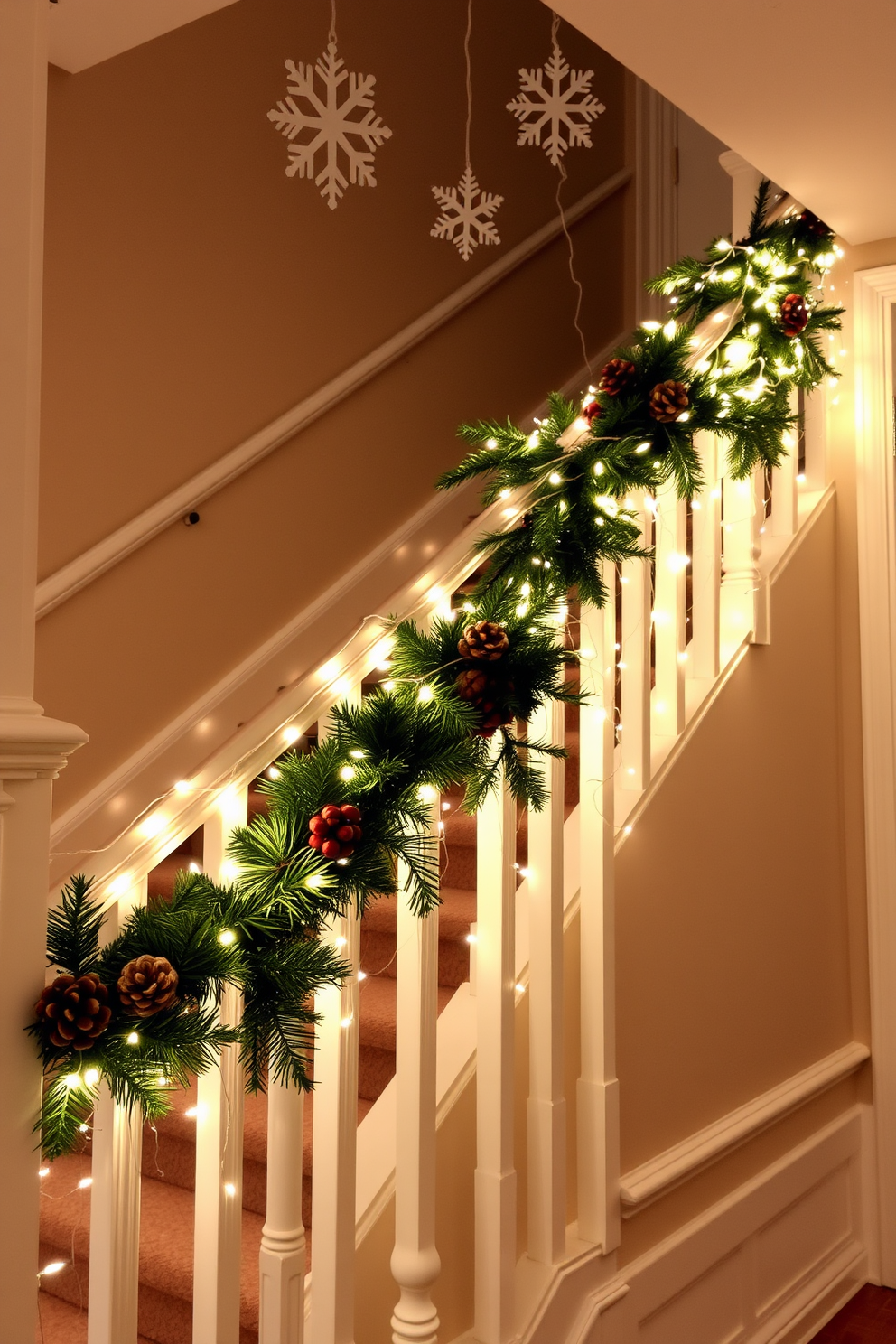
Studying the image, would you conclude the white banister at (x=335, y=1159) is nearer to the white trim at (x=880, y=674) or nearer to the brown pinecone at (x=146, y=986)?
the brown pinecone at (x=146, y=986)

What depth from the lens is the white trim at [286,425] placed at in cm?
277

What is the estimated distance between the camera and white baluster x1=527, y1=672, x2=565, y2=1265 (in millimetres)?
1839

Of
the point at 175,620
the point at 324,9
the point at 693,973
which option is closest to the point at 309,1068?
the point at 693,973

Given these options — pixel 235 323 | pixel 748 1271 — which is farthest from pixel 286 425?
pixel 748 1271

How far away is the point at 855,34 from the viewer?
1.75 metres

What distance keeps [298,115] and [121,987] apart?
118 cm

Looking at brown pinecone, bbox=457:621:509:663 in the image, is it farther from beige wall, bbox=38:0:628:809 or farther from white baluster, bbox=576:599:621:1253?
beige wall, bbox=38:0:628:809

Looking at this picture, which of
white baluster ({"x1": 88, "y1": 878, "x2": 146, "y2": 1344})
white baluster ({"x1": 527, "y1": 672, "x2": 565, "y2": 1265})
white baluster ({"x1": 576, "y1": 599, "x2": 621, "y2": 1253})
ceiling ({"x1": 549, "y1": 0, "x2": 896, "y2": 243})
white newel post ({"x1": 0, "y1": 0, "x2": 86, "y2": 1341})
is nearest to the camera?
white newel post ({"x1": 0, "y1": 0, "x2": 86, "y2": 1341})

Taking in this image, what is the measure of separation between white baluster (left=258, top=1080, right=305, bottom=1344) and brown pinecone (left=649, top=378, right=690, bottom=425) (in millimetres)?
1235

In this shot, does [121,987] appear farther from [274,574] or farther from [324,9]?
[324,9]

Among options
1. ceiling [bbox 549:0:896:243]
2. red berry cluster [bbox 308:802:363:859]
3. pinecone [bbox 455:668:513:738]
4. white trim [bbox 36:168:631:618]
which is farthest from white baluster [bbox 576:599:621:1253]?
white trim [bbox 36:168:631:618]

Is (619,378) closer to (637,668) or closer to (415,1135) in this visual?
(637,668)

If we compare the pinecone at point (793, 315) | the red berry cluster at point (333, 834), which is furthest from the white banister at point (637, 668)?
the red berry cluster at point (333, 834)

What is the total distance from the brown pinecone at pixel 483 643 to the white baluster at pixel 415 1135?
0.22 metres
